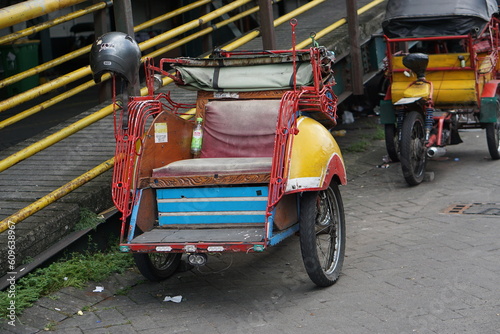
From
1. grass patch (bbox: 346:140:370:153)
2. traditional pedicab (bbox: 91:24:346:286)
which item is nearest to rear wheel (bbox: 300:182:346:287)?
traditional pedicab (bbox: 91:24:346:286)

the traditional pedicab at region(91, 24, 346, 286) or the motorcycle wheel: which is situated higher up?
the traditional pedicab at region(91, 24, 346, 286)

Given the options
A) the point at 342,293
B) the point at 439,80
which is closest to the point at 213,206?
the point at 342,293

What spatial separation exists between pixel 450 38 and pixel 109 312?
587 centimetres

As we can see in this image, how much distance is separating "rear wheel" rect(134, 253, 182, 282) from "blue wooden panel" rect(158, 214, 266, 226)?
31 cm

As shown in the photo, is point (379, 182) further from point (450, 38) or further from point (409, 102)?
point (450, 38)

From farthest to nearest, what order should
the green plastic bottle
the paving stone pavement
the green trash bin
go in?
the green trash bin
the green plastic bottle
the paving stone pavement

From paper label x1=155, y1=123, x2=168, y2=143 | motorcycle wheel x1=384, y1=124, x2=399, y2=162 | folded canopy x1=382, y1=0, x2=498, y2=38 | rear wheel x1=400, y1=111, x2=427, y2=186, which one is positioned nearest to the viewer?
paper label x1=155, y1=123, x2=168, y2=143

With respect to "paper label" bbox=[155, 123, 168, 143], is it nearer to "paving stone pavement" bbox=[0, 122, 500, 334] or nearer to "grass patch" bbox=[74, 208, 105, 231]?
"grass patch" bbox=[74, 208, 105, 231]

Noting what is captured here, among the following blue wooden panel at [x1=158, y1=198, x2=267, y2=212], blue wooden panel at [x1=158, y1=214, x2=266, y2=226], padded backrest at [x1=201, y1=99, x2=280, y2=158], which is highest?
padded backrest at [x1=201, y1=99, x2=280, y2=158]

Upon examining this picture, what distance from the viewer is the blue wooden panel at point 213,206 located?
18.5 ft

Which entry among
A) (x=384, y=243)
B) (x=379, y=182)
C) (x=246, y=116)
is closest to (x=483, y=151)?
(x=379, y=182)

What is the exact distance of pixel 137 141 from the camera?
5.82 meters

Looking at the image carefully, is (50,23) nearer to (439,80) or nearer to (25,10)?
(25,10)

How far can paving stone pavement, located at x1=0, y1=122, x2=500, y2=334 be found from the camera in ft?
16.4
